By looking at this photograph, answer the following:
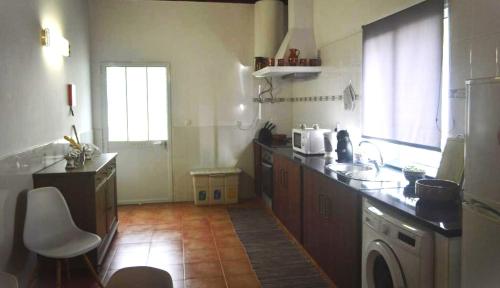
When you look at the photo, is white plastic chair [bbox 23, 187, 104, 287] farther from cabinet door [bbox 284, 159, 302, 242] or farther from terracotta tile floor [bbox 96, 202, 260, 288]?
cabinet door [bbox 284, 159, 302, 242]

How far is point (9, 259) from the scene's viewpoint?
2613mm

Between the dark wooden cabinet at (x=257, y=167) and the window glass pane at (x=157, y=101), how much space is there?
1279mm

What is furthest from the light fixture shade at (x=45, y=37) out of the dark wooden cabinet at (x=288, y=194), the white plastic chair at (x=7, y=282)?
the dark wooden cabinet at (x=288, y=194)

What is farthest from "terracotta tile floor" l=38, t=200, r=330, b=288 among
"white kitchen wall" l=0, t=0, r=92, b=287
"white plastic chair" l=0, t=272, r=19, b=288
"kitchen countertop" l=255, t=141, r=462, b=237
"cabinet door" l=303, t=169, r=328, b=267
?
"white plastic chair" l=0, t=272, r=19, b=288

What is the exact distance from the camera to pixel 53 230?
2.85 metres

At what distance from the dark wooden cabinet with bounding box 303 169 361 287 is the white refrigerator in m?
0.95

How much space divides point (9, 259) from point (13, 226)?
0.22m

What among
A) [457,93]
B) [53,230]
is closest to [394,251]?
[457,93]

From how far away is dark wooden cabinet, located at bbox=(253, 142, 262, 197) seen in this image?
541 cm

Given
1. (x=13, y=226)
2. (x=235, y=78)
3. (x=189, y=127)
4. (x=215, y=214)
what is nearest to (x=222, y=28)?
(x=235, y=78)

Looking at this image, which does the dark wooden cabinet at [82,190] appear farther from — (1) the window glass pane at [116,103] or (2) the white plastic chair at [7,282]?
(1) the window glass pane at [116,103]

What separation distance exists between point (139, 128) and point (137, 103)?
34cm

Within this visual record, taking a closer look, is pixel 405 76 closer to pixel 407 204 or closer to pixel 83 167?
pixel 407 204

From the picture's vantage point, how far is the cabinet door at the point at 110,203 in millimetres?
3703
